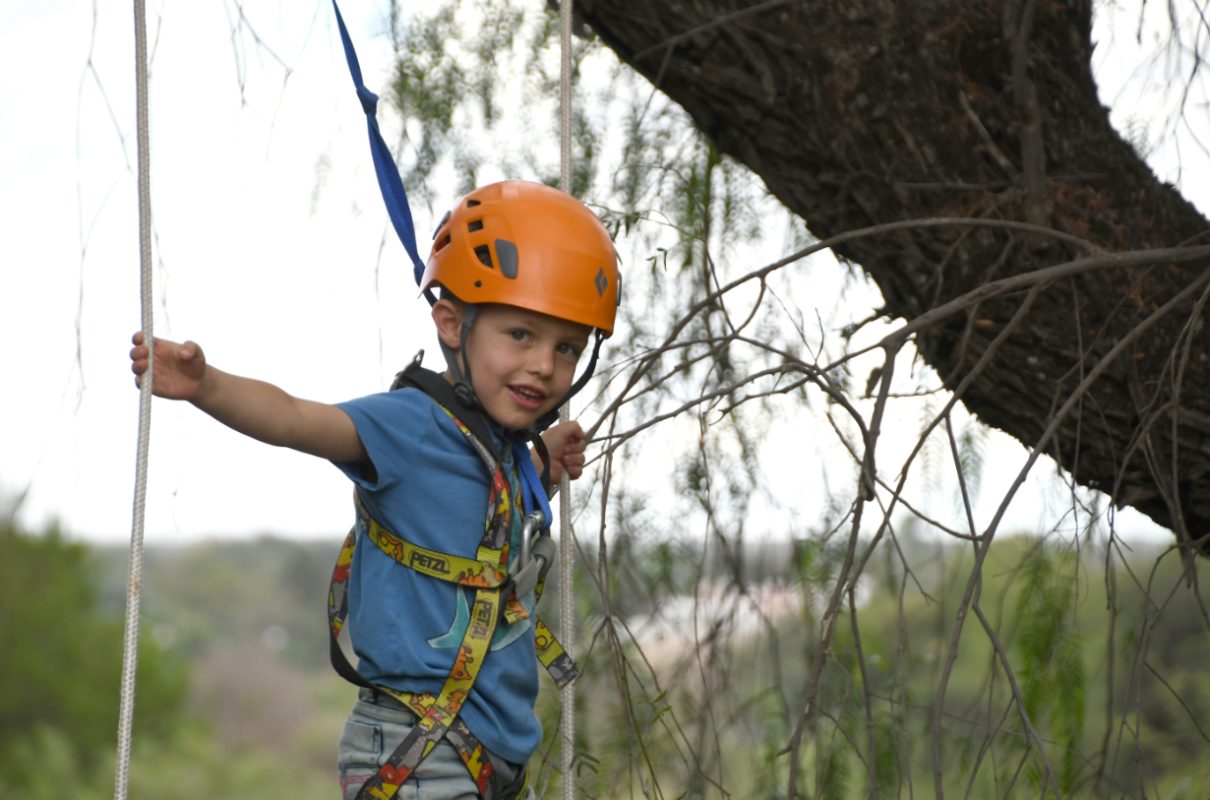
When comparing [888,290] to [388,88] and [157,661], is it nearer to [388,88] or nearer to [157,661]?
[388,88]

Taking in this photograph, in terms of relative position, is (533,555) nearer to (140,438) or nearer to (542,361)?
(542,361)

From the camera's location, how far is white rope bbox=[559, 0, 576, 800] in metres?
1.66

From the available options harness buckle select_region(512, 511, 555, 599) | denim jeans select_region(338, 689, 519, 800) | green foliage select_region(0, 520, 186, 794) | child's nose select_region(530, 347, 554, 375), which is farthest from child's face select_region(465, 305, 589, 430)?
green foliage select_region(0, 520, 186, 794)

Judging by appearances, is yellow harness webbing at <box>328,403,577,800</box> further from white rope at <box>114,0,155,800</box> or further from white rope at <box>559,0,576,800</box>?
white rope at <box>114,0,155,800</box>

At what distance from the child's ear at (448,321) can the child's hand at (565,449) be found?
0.75 feet

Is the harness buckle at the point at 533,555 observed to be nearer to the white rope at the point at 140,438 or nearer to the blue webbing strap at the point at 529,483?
the blue webbing strap at the point at 529,483

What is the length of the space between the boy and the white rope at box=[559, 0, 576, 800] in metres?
0.05

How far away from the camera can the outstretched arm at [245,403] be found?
136 centimetres

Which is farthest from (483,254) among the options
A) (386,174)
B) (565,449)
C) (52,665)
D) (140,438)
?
(52,665)

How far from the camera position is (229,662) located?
35844 millimetres

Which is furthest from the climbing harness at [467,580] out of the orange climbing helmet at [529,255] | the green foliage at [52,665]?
the green foliage at [52,665]

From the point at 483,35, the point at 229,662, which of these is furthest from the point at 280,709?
the point at 483,35

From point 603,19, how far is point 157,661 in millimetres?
26304

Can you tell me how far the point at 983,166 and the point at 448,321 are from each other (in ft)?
3.01
